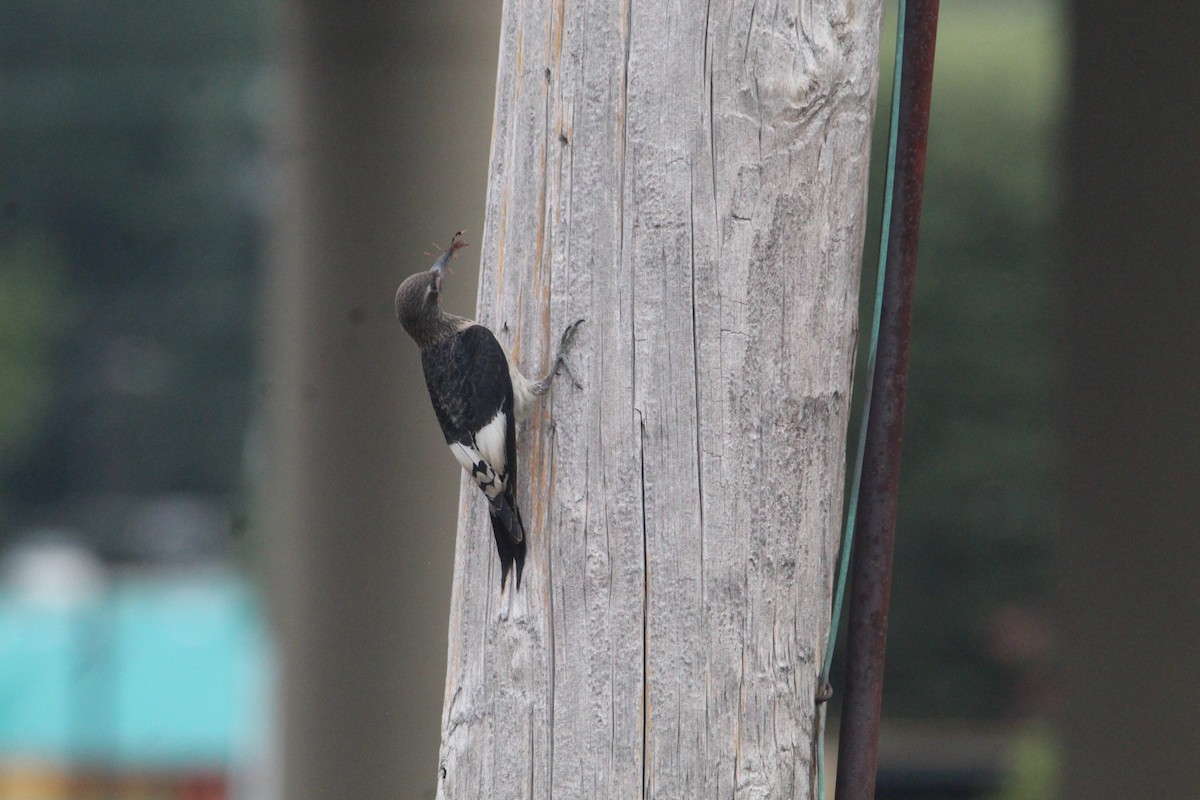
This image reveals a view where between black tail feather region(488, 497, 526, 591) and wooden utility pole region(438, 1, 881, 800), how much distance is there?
0.06 metres

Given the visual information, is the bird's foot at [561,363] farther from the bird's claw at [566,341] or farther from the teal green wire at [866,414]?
the teal green wire at [866,414]

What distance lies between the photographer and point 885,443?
2.02 meters

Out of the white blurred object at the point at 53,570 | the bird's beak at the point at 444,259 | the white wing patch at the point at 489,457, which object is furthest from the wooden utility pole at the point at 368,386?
the white blurred object at the point at 53,570

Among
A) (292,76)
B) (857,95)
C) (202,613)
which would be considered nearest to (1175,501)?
(292,76)

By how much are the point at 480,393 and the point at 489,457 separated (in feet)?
0.87

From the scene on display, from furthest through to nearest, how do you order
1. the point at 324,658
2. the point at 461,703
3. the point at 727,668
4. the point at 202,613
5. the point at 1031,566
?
the point at 1031,566 → the point at 202,613 → the point at 324,658 → the point at 461,703 → the point at 727,668

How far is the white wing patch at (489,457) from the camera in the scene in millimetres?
2107

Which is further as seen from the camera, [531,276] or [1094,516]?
[1094,516]

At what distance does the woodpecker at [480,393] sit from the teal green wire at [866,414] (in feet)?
1.42

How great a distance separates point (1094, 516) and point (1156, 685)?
85 cm

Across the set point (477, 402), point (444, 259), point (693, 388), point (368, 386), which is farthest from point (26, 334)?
point (693, 388)

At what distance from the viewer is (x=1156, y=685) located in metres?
6.62

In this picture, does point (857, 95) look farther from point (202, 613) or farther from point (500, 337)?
point (202, 613)

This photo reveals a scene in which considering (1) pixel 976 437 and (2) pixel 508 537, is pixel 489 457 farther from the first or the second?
(1) pixel 976 437
